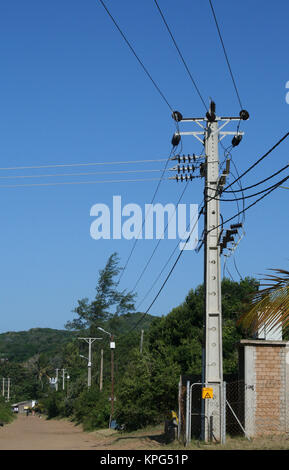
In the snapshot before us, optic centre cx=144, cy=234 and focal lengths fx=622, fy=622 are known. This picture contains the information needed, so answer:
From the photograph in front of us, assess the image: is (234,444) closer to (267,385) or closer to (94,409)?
(267,385)

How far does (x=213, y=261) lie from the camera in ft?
63.4

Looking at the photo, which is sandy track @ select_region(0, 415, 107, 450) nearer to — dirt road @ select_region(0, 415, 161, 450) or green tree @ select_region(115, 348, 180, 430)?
dirt road @ select_region(0, 415, 161, 450)

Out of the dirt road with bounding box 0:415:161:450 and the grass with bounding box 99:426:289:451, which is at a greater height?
the grass with bounding box 99:426:289:451

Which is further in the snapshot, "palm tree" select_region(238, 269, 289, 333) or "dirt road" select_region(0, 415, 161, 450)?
"dirt road" select_region(0, 415, 161, 450)

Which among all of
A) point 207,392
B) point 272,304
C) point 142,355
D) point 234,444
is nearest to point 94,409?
point 142,355

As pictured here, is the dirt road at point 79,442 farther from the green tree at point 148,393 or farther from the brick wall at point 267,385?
the brick wall at point 267,385

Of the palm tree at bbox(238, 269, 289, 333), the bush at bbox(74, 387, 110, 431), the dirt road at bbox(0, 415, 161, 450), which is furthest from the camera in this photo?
the bush at bbox(74, 387, 110, 431)

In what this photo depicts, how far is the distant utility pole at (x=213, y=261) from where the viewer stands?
1808 cm

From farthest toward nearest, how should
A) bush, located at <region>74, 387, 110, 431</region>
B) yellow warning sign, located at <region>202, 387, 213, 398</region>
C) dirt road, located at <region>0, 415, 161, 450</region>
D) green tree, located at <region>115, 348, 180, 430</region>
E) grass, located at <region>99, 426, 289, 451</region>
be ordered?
bush, located at <region>74, 387, 110, 431</region>, green tree, located at <region>115, 348, 180, 430</region>, dirt road, located at <region>0, 415, 161, 450</region>, yellow warning sign, located at <region>202, 387, 213, 398</region>, grass, located at <region>99, 426, 289, 451</region>

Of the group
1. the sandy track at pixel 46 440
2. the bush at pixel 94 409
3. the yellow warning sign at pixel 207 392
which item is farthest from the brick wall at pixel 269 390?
the bush at pixel 94 409

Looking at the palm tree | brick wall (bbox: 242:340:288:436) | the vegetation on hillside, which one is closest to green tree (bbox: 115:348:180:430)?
the vegetation on hillside

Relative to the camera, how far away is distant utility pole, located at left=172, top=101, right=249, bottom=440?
18078mm
